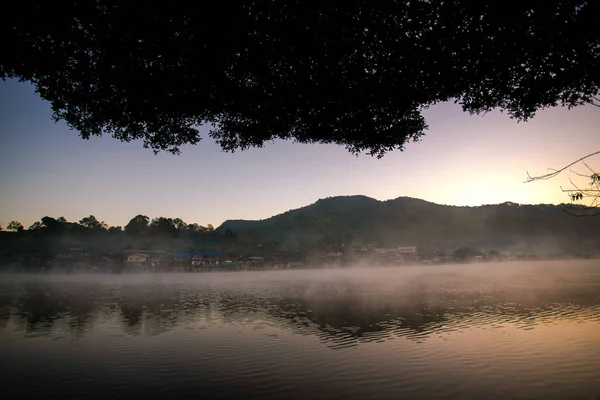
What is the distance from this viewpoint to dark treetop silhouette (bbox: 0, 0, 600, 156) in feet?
25.9

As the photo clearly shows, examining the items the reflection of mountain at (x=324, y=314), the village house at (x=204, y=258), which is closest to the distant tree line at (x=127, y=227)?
the village house at (x=204, y=258)

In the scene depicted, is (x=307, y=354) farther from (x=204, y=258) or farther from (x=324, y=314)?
(x=204, y=258)

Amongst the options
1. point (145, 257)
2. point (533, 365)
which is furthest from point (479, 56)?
point (145, 257)

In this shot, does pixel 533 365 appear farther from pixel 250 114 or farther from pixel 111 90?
pixel 111 90

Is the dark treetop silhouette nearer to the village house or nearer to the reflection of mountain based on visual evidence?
the reflection of mountain

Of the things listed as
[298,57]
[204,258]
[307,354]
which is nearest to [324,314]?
[307,354]

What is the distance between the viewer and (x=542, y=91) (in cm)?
883

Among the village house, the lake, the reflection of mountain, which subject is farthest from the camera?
the village house

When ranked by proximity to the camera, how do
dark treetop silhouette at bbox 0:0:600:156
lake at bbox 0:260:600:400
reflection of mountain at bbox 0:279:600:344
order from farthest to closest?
reflection of mountain at bbox 0:279:600:344 → lake at bbox 0:260:600:400 → dark treetop silhouette at bbox 0:0:600:156

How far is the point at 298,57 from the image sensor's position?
→ 29.8ft

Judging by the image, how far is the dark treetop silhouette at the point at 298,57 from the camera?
790 centimetres

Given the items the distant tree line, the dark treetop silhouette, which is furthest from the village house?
the dark treetop silhouette

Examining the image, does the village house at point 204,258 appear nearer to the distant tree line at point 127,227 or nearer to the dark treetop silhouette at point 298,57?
the distant tree line at point 127,227

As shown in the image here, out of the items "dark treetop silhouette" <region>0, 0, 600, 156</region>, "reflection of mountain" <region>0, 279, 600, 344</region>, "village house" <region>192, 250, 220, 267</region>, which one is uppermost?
"dark treetop silhouette" <region>0, 0, 600, 156</region>
